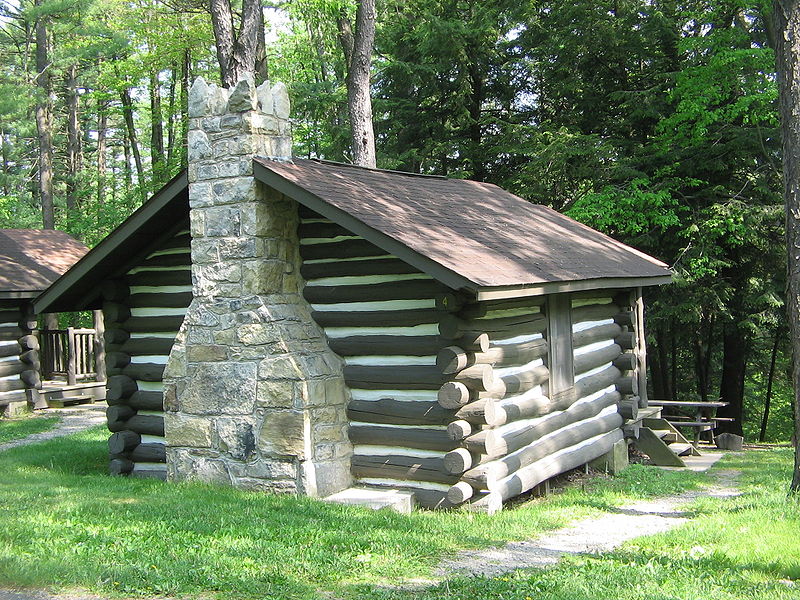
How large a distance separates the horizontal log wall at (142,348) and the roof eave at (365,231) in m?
2.45

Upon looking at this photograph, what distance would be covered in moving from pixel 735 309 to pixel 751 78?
5415mm

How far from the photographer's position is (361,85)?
17.6 m

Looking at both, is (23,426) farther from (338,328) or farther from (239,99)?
(239,99)

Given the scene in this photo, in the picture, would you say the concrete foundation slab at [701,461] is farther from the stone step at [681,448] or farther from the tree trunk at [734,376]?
the tree trunk at [734,376]

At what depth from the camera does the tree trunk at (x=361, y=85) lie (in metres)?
17.5

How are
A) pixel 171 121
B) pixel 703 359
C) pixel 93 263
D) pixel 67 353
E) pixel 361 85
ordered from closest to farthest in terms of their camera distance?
1. pixel 93 263
2. pixel 361 85
3. pixel 67 353
4. pixel 703 359
5. pixel 171 121

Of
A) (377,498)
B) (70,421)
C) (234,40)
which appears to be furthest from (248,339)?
(70,421)

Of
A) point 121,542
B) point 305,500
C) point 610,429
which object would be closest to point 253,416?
point 305,500

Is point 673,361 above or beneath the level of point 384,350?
beneath

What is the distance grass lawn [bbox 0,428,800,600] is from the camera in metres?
5.66

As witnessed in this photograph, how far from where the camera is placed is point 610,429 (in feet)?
41.4

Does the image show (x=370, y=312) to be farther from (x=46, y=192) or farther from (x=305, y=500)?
(x=46, y=192)

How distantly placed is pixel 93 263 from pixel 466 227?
472cm

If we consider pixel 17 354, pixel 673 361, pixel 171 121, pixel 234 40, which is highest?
pixel 171 121
